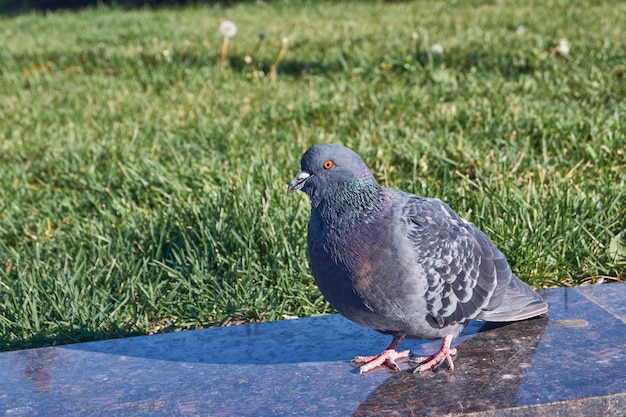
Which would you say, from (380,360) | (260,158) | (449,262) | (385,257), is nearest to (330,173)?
(385,257)

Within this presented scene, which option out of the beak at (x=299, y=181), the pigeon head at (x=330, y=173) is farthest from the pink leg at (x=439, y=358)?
the beak at (x=299, y=181)

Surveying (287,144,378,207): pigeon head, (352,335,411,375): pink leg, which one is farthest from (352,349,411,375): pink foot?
(287,144,378,207): pigeon head

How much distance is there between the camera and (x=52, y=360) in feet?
8.82

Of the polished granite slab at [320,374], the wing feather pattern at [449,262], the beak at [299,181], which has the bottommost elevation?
the polished granite slab at [320,374]

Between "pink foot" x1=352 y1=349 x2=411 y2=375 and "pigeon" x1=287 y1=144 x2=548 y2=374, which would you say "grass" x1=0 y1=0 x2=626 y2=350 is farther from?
"pigeon" x1=287 y1=144 x2=548 y2=374

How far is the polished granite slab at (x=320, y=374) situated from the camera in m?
2.26

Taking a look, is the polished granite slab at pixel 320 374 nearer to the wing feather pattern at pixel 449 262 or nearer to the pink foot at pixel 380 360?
the pink foot at pixel 380 360

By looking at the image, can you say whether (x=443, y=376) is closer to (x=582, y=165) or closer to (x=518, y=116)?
(x=582, y=165)

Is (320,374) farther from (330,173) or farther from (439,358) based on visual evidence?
(330,173)

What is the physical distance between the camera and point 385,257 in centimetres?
232

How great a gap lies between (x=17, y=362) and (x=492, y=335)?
5.11ft

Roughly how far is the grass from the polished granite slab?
1.55 feet

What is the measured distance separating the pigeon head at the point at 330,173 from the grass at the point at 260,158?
1.03m

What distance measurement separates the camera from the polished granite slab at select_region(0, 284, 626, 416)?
2.26 metres
